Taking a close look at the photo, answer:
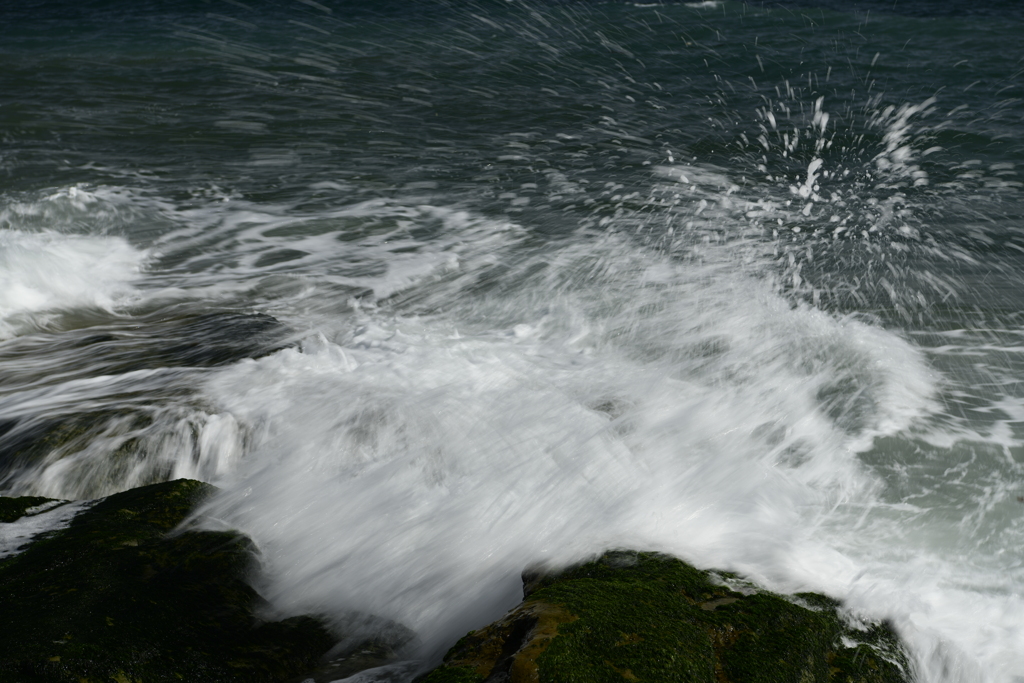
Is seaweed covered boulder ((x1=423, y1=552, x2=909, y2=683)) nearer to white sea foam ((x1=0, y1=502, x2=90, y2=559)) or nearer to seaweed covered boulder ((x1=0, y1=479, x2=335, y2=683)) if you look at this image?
seaweed covered boulder ((x1=0, y1=479, x2=335, y2=683))

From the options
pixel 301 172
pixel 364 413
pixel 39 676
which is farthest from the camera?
pixel 301 172

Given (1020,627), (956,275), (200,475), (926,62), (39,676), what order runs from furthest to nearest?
(926,62)
(956,275)
(200,475)
(1020,627)
(39,676)

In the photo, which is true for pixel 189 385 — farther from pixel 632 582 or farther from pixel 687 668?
pixel 687 668

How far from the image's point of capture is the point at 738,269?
6.34 metres

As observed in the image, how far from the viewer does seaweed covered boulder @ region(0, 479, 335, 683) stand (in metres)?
2.44

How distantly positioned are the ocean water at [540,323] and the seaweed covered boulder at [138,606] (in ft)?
0.80

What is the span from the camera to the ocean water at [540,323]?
3.55m

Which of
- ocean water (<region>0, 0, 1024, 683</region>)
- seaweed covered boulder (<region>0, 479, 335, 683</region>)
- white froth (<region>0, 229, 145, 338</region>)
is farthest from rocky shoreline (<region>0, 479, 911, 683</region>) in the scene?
white froth (<region>0, 229, 145, 338</region>)

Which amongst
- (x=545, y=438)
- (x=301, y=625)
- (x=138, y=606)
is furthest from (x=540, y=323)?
(x=138, y=606)

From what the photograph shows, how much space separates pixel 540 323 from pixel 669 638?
3305 millimetres

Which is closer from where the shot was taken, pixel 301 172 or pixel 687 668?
pixel 687 668

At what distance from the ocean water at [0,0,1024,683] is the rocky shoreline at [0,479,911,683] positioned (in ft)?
0.72

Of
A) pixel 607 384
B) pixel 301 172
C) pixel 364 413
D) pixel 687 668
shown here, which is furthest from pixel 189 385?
pixel 301 172

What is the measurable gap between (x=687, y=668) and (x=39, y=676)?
1874 millimetres
